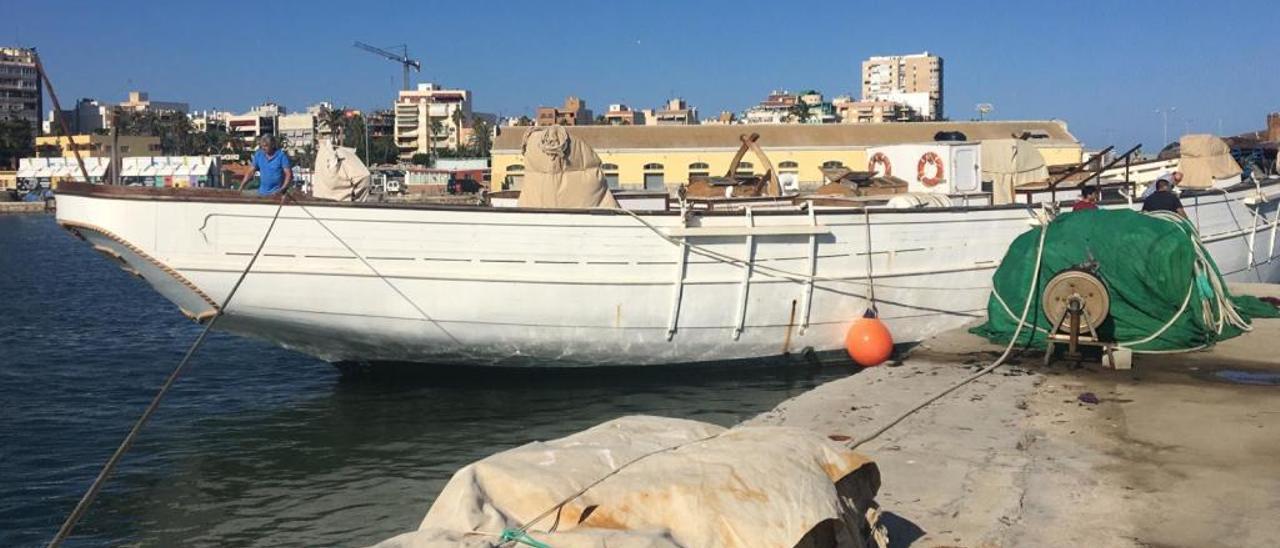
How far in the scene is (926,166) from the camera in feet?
53.3

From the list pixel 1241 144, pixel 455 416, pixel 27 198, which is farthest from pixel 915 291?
pixel 27 198

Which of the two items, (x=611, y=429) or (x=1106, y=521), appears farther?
(x=1106, y=521)

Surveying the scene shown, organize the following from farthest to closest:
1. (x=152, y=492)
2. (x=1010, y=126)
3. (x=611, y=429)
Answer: (x=1010, y=126)
(x=152, y=492)
(x=611, y=429)

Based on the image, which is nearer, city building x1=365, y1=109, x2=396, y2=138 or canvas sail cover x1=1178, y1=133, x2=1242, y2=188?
canvas sail cover x1=1178, y1=133, x2=1242, y2=188

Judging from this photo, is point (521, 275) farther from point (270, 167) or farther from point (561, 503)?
point (561, 503)

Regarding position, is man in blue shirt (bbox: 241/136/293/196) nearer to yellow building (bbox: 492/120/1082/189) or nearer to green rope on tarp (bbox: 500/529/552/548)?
green rope on tarp (bbox: 500/529/552/548)

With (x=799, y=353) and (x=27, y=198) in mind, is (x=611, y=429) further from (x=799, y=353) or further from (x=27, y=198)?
(x=27, y=198)

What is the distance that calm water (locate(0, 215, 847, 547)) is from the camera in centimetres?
839

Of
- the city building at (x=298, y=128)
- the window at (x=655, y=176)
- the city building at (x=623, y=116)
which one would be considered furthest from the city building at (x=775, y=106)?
the window at (x=655, y=176)

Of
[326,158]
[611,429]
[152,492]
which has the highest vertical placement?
[326,158]

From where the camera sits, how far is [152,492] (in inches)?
360

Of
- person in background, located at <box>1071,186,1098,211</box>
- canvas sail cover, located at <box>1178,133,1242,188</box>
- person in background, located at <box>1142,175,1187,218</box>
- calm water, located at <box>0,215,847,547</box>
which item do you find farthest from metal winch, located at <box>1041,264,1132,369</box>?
canvas sail cover, located at <box>1178,133,1242,188</box>

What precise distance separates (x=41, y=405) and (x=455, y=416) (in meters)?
5.04

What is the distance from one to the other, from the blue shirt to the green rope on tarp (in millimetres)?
8593
